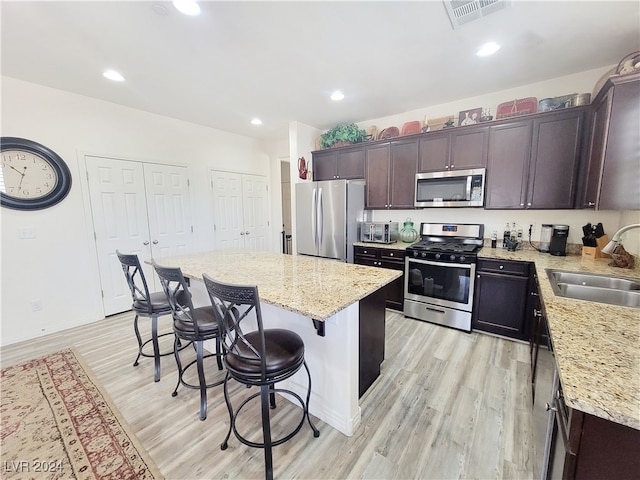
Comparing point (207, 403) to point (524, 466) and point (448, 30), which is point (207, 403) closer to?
point (524, 466)

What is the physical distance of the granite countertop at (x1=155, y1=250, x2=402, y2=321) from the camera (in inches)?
54.6

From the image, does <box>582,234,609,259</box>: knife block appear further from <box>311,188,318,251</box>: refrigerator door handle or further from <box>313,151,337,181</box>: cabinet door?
<box>313,151,337,181</box>: cabinet door

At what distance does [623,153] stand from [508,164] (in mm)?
963

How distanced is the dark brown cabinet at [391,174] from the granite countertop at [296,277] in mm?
1827

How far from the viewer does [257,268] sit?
2174 mm

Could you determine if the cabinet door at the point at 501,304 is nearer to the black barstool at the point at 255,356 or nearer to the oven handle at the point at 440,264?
the oven handle at the point at 440,264

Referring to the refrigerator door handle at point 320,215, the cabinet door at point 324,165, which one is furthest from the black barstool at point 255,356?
the cabinet door at point 324,165

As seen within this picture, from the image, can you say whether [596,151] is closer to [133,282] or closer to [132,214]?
[133,282]

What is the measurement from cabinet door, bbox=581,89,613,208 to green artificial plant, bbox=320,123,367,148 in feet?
8.19

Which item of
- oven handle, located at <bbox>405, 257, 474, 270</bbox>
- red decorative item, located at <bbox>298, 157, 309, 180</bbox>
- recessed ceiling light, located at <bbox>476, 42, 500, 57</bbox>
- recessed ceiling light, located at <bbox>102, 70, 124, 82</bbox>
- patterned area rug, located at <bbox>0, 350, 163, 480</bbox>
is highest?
recessed ceiling light, located at <bbox>102, 70, 124, 82</bbox>

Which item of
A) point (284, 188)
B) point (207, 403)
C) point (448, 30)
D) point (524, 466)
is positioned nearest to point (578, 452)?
point (524, 466)

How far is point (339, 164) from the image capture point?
4.14 metres

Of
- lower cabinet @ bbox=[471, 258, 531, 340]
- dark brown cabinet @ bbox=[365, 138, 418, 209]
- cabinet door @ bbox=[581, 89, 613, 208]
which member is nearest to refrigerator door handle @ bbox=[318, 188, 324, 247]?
dark brown cabinet @ bbox=[365, 138, 418, 209]

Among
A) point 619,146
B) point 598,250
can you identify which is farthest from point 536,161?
point 598,250
